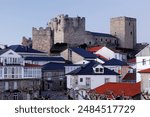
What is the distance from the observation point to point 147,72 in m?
16.2

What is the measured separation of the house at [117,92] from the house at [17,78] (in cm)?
772

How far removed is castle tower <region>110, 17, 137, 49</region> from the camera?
5503 centimetres

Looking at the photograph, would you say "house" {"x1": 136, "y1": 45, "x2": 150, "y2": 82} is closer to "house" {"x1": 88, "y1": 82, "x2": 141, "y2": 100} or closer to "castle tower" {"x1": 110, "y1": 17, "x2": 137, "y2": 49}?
"house" {"x1": 88, "y1": 82, "x2": 141, "y2": 100}

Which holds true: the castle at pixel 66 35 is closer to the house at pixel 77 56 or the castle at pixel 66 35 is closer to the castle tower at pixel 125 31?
the castle tower at pixel 125 31

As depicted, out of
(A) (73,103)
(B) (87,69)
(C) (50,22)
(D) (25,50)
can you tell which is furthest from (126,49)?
(A) (73,103)

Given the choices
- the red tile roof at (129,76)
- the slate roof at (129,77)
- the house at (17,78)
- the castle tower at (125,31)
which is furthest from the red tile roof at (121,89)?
the castle tower at (125,31)

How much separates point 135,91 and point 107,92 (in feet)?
4.51

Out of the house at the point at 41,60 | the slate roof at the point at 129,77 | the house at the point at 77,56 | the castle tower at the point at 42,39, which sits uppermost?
the castle tower at the point at 42,39

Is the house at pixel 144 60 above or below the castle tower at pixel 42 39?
below

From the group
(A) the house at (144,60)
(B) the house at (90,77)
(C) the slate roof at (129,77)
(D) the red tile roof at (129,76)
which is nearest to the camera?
(A) the house at (144,60)

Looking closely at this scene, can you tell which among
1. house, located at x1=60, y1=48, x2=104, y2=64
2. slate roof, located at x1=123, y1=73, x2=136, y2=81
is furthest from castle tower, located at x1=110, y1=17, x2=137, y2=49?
slate roof, located at x1=123, y1=73, x2=136, y2=81

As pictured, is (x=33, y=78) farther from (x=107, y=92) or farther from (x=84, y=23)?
(x=84, y=23)

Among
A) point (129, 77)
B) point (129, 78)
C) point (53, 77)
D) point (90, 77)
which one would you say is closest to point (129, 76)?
point (129, 77)

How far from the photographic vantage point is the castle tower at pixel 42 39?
45125 mm
